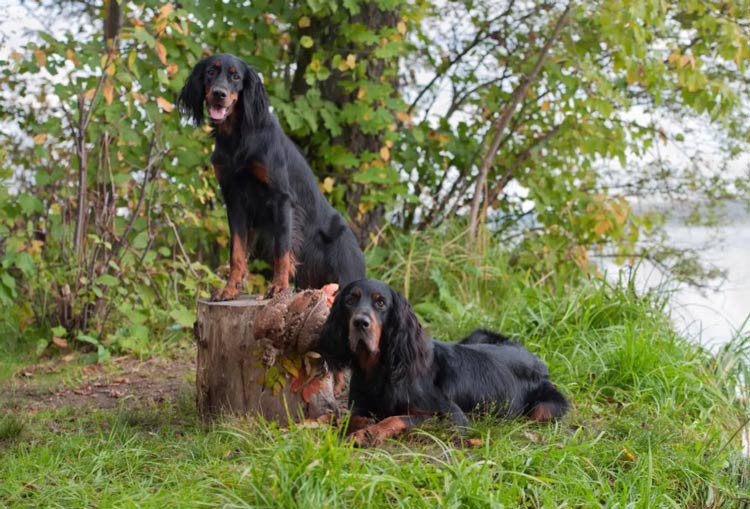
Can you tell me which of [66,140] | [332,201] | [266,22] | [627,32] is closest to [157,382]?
[66,140]

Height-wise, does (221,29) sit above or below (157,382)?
above

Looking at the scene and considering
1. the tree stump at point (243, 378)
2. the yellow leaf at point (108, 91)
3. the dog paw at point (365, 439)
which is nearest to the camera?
the dog paw at point (365, 439)

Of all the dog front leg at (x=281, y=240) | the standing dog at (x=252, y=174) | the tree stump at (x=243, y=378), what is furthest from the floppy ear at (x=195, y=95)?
the tree stump at (x=243, y=378)

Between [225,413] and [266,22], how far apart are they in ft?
12.8

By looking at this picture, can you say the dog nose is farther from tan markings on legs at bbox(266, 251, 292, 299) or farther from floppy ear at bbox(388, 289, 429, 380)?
tan markings on legs at bbox(266, 251, 292, 299)

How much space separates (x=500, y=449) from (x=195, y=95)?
7.74 feet

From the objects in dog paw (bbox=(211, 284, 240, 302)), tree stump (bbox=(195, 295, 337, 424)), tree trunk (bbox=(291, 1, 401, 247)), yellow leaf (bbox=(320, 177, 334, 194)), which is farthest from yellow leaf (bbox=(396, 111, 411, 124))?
tree stump (bbox=(195, 295, 337, 424))

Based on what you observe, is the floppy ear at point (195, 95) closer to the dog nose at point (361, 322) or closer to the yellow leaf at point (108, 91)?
the yellow leaf at point (108, 91)

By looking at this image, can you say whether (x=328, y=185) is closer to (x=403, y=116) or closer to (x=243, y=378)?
(x=403, y=116)

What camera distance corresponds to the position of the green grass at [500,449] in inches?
114

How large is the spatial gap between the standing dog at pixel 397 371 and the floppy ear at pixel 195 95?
1.38 meters

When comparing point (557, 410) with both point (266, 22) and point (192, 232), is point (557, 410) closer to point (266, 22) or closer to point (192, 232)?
point (192, 232)

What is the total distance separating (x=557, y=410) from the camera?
4191mm

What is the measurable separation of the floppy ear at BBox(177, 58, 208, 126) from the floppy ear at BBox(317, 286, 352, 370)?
4.53ft
